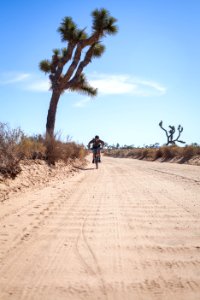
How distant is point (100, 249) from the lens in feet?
13.8

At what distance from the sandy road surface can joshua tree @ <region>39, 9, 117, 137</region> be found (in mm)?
14101

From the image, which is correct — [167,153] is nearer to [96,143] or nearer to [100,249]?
[96,143]

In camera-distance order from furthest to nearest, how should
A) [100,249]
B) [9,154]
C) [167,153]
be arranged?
[167,153], [9,154], [100,249]

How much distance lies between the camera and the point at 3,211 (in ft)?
21.0

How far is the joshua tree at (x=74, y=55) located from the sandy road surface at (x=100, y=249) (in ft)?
46.3

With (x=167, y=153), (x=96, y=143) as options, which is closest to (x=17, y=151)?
(x=96, y=143)

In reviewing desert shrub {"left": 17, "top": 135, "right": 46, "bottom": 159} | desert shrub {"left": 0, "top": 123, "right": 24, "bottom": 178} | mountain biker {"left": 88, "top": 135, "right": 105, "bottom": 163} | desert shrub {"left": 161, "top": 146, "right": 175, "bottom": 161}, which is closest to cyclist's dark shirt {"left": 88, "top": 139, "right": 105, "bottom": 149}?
mountain biker {"left": 88, "top": 135, "right": 105, "bottom": 163}

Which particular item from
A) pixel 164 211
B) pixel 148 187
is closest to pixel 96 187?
pixel 148 187

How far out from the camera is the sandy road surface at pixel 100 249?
3.15m

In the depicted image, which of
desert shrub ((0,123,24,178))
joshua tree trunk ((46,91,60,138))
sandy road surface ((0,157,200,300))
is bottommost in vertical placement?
sandy road surface ((0,157,200,300))

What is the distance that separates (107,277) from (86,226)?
1891 mm

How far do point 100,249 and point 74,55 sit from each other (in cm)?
1867

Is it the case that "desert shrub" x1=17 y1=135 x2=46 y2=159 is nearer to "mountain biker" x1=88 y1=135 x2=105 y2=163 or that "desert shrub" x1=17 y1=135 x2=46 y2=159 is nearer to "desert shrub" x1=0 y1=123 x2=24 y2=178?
"desert shrub" x1=0 y1=123 x2=24 y2=178

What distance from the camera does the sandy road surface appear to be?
10.3ft
